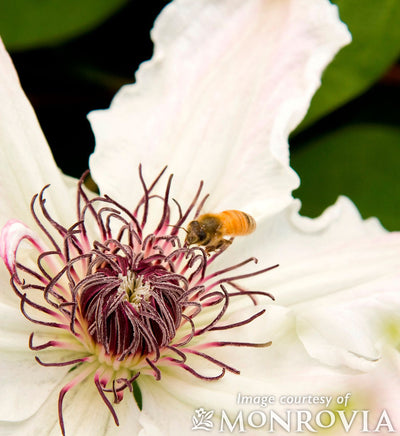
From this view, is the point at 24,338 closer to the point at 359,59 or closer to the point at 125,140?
the point at 125,140

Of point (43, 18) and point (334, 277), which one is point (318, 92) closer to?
point (334, 277)

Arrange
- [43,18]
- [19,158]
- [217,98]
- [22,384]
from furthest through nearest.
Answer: [43,18] < [217,98] < [19,158] < [22,384]

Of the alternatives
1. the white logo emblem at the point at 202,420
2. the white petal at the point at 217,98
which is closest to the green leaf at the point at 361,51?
the white petal at the point at 217,98

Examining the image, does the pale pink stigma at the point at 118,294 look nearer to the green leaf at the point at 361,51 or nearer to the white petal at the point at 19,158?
the white petal at the point at 19,158

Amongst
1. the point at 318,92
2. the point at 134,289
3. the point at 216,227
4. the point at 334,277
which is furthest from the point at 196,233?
the point at 318,92

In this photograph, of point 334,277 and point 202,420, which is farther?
point 334,277

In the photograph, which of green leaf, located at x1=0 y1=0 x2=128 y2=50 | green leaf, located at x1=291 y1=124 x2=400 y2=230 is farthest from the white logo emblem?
green leaf, located at x1=0 y1=0 x2=128 y2=50

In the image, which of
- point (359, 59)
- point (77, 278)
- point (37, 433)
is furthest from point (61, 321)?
point (359, 59)
